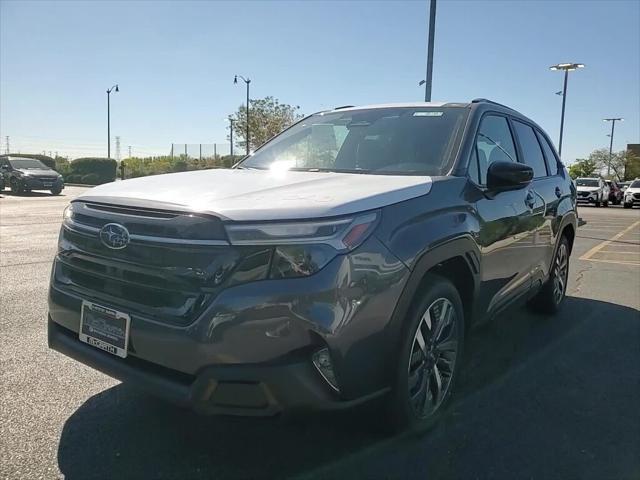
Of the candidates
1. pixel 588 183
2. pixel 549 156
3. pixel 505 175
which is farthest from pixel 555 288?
pixel 588 183

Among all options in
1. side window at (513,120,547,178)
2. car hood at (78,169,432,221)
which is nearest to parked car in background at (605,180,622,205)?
side window at (513,120,547,178)

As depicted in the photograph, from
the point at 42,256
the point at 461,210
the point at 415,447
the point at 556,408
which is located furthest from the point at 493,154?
the point at 42,256

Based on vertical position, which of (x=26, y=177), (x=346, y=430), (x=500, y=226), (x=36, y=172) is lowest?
(x=346, y=430)

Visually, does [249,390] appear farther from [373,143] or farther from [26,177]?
[26,177]

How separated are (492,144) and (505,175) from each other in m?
0.64

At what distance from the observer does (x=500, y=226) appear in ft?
11.8

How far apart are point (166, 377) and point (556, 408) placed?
7.81 feet

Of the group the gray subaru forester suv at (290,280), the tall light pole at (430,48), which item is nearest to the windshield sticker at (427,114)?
the gray subaru forester suv at (290,280)

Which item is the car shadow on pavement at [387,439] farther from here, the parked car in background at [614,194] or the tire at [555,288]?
the parked car in background at [614,194]

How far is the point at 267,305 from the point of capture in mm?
2217

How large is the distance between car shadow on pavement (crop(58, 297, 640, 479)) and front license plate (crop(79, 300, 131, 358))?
54 cm

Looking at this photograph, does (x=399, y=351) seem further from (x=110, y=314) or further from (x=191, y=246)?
(x=110, y=314)

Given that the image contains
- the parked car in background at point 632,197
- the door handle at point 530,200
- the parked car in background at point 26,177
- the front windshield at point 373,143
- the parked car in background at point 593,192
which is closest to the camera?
the front windshield at point 373,143

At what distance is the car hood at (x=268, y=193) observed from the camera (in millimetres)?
2355
